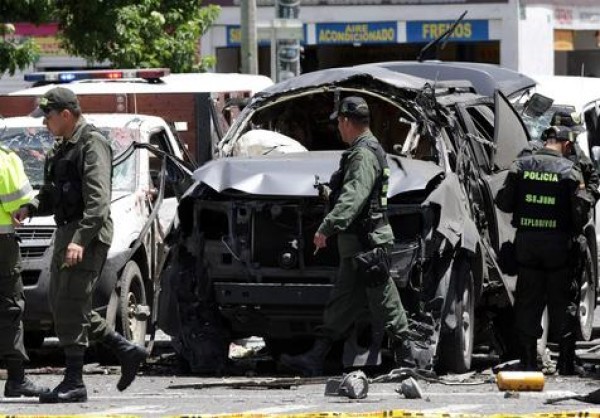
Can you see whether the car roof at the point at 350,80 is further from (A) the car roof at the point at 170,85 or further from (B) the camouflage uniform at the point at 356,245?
(A) the car roof at the point at 170,85

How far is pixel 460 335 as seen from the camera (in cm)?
1202

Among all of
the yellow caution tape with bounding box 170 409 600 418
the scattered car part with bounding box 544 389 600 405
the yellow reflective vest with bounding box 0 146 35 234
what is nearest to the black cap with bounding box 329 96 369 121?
the yellow reflective vest with bounding box 0 146 35 234

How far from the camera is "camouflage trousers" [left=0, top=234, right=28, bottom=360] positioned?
10656mm

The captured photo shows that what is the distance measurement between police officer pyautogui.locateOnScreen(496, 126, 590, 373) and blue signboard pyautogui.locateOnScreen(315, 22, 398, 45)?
2598 centimetres

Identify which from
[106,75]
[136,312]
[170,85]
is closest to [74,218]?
[136,312]

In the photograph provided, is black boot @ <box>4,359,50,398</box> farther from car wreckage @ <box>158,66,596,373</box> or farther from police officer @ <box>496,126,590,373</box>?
police officer @ <box>496,126,590,373</box>

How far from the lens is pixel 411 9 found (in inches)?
1484

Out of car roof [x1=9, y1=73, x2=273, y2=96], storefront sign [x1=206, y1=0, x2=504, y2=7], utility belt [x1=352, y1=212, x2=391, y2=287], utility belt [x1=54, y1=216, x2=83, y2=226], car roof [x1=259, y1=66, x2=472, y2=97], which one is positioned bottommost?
utility belt [x1=352, y1=212, x2=391, y2=287]

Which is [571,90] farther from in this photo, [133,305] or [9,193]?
[9,193]

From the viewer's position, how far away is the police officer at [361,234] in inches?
432

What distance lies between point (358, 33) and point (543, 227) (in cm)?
2638

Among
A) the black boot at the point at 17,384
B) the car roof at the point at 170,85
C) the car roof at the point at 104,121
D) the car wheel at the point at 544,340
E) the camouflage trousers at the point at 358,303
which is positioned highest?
the car roof at the point at 170,85

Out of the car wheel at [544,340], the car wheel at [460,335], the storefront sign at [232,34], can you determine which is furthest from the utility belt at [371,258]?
the storefront sign at [232,34]

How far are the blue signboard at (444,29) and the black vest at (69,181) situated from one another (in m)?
27.1
